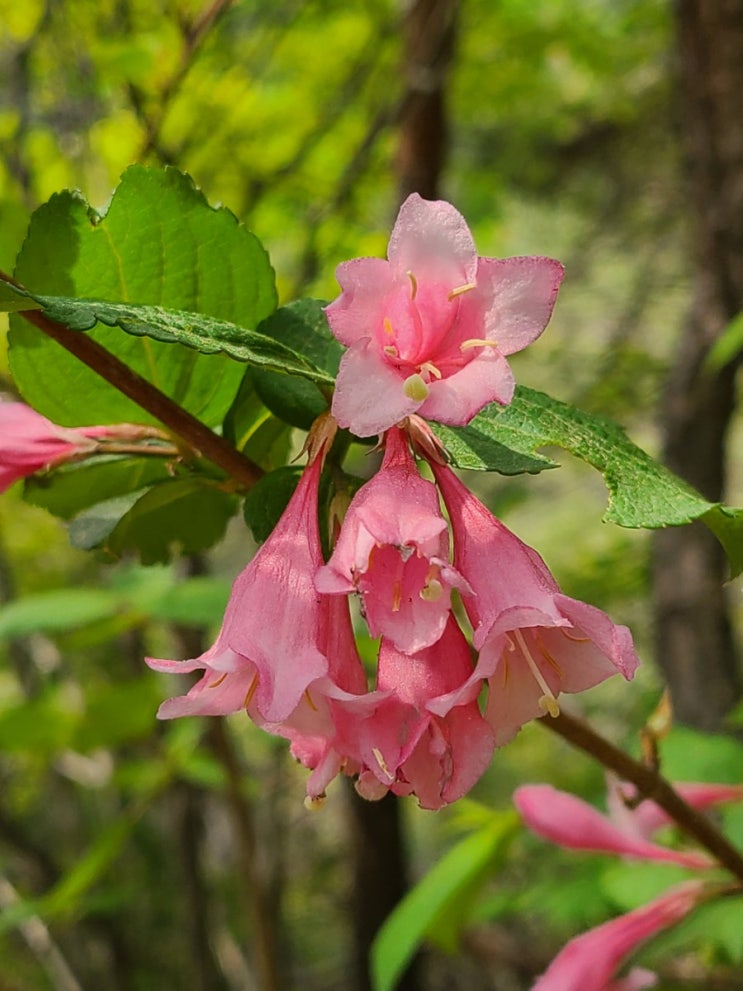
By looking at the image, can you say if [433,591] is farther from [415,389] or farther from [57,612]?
[57,612]

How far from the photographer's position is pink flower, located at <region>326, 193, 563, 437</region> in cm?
37

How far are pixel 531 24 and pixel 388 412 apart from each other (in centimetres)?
262

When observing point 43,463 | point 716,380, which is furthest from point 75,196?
point 716,380

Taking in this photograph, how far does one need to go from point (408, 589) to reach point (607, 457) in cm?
10

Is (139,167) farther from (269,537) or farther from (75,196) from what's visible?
(269,537)

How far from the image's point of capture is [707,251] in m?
2.11

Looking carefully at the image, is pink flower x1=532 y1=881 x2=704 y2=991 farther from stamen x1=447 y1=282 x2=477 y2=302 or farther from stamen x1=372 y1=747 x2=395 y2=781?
stamen x1=447 y1=282 x2=477 y2=302

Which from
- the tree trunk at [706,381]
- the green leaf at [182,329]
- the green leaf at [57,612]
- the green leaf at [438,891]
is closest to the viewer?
the green leaf at [182,329]

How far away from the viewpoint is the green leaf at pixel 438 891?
107 cm

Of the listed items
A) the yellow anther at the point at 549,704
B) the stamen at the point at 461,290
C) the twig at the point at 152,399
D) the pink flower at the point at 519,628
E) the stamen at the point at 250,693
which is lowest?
the stamen at the point at 250,693

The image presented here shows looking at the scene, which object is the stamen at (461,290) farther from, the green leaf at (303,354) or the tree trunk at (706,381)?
the tree trunk at (706,381)

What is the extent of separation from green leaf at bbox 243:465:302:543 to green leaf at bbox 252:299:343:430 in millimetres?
28

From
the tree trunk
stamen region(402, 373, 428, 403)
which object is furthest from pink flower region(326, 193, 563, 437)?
the tree trunk

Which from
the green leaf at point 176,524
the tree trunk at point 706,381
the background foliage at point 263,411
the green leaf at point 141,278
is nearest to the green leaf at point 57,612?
the background foliage at point 263,411
